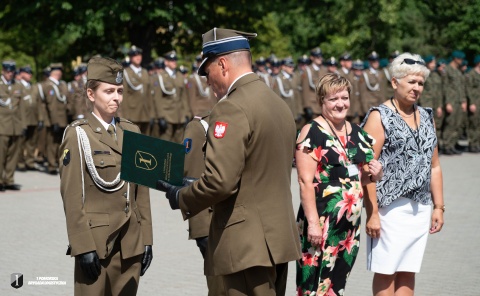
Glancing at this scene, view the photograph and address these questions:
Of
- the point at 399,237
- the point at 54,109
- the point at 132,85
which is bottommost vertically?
the point at 399,237

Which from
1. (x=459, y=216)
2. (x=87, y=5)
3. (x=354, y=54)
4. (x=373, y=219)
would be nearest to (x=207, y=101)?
(x=87, y=5)

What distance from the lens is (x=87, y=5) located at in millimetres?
26328

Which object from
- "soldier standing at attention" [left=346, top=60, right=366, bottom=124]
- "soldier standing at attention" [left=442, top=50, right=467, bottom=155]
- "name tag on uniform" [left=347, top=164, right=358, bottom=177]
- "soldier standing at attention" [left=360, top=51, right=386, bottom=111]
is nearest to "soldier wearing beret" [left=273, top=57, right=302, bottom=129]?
"soldier standing at attention" [left=346, top=60, right=366, bottom=124]

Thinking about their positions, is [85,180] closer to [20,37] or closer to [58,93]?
[58,93]

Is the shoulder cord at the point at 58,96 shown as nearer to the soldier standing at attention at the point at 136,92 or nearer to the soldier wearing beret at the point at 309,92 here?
the soldier standing at attention at the point at 136,92

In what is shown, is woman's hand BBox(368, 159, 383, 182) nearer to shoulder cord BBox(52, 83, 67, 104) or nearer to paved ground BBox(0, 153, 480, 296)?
paved ground BBox(0, 153, 480, 296)

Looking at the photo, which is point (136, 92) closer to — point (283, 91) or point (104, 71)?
point (283, 91)

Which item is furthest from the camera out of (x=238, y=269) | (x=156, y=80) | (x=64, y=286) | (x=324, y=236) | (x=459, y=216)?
(x=156, y=80)

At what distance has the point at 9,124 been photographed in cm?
1661

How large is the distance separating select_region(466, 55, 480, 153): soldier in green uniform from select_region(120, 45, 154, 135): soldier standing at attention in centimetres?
803

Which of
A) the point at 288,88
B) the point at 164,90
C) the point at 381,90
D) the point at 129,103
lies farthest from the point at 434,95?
the point at 129,103

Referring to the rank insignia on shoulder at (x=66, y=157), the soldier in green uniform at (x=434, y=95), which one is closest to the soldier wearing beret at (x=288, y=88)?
the soldier in green uniform at (x=434, y=95)

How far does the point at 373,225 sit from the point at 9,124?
11.3 metres

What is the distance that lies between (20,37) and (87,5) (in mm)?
9442
